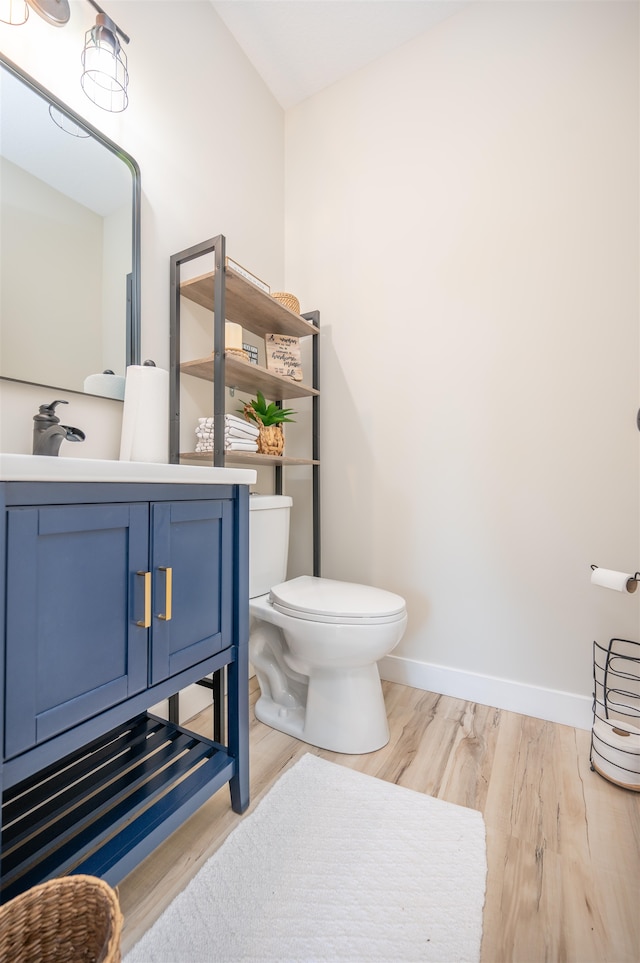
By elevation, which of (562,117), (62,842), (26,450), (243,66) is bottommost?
(62,842)

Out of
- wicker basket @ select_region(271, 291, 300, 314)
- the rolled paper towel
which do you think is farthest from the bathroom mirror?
wicker basket @ select_region(271, 291, 300, 314)

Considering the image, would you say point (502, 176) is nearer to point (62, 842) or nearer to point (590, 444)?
point (590, 444)

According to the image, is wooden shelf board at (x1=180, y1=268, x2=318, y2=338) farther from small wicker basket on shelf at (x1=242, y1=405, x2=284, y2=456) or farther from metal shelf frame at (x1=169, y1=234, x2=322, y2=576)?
small wicker basket on shelf at (x1=242, y1=405, x2=284, y2=456)

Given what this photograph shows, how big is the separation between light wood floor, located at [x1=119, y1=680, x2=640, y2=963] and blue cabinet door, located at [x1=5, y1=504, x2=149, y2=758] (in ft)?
1.57

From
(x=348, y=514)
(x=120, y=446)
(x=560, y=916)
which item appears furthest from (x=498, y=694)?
(x=120, y=446)

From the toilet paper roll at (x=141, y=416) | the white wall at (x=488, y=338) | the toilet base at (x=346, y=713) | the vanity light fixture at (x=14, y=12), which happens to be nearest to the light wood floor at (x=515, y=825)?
the toilet base at (x=346, y=713)

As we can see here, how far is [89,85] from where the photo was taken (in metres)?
1.16

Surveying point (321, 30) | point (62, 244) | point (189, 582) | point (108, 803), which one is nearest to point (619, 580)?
point (189, 582)

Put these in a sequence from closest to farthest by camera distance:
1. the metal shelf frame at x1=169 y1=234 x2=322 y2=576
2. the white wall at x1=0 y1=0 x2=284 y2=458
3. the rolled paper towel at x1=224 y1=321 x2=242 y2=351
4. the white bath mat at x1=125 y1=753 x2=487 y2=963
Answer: the white bath mat at x1=125 y1=753 x2=487 y2=963, the white wall at x1=0 y1=0 x2=284 y2=458, the metal shelf frame at x1=169 y1=234 x2=322 y2=576, the rolled paper towel at x1=224 y1=321 x2=242 y2=351

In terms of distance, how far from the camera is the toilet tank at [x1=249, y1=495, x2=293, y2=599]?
1.50 metres

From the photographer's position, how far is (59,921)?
0.58 m

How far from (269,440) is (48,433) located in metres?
0.83

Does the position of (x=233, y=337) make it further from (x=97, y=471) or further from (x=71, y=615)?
(x=71, y=615)

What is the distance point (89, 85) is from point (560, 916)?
2257 mm
